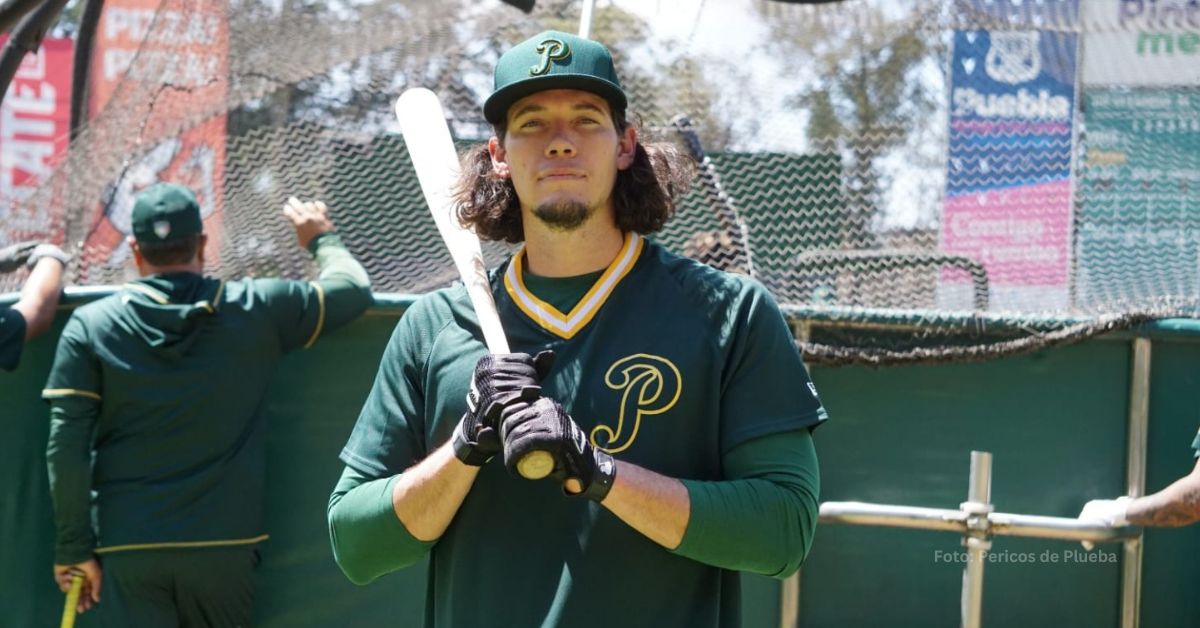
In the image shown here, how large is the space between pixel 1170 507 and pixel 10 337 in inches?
140

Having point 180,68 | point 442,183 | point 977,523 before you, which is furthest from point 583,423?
point 180,68

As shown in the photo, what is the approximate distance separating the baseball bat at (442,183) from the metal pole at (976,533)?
140 cm

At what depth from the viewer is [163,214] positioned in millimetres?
4637

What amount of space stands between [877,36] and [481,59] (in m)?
1.49

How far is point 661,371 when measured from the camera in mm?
2205

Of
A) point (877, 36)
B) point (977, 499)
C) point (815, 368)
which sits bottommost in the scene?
point (977, 499)

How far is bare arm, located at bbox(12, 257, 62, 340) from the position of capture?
4.66 metres

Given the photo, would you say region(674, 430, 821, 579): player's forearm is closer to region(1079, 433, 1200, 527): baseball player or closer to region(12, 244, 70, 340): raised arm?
region(1079, 433, 1200, 527): baseball player

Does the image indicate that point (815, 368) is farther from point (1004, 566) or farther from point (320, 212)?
point (320, 212)

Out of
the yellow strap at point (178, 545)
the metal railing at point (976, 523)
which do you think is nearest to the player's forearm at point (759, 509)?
the metal railing at point (976, 523)

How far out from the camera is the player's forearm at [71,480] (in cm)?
446

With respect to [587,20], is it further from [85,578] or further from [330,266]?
[85,578]

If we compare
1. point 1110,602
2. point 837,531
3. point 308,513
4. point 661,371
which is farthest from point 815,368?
point 661,371

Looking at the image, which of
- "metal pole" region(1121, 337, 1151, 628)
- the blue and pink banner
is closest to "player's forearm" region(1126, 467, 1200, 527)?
"metal pole" region(1121, 337, 1151, 628)
